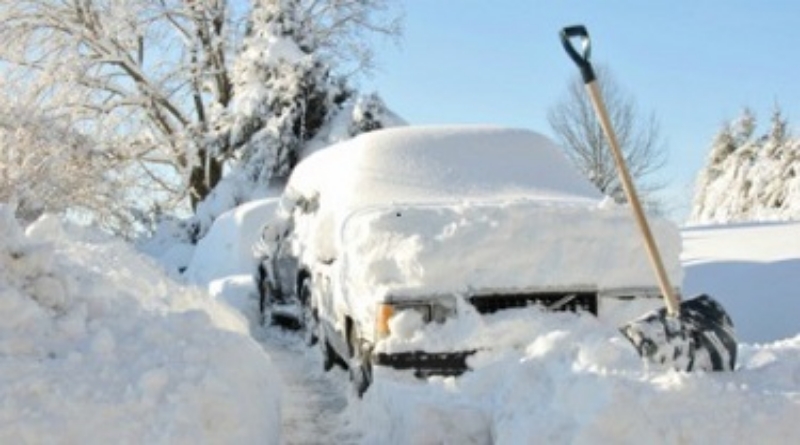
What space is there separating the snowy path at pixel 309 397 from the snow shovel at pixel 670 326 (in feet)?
6.37

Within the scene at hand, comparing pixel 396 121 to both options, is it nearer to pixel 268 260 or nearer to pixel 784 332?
pixel 268 260

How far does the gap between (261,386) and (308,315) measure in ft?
12.0

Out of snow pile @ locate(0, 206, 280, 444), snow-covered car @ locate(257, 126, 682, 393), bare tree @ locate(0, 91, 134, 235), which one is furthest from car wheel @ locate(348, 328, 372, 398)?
bare tree @ locate(0, 91, 134, 235)

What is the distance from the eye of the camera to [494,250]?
4.89m

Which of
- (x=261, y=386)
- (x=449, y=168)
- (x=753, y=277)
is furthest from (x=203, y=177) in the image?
(x=261, y=386)

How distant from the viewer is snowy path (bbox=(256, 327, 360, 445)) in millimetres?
5292

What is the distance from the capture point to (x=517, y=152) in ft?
22.8

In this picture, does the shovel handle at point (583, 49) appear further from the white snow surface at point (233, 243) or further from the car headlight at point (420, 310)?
the white snow surface at point (233, 243)

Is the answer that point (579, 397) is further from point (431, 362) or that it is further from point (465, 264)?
point (465, 264)

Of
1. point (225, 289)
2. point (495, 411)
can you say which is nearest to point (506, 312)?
point (495, 411)

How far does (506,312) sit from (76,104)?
764 inches

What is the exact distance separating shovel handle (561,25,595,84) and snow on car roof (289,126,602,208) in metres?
2.11

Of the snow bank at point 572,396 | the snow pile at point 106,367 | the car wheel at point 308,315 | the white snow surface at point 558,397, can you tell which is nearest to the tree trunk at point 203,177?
the car wheel at point 308,315

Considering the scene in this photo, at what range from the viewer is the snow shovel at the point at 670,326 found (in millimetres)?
3707
